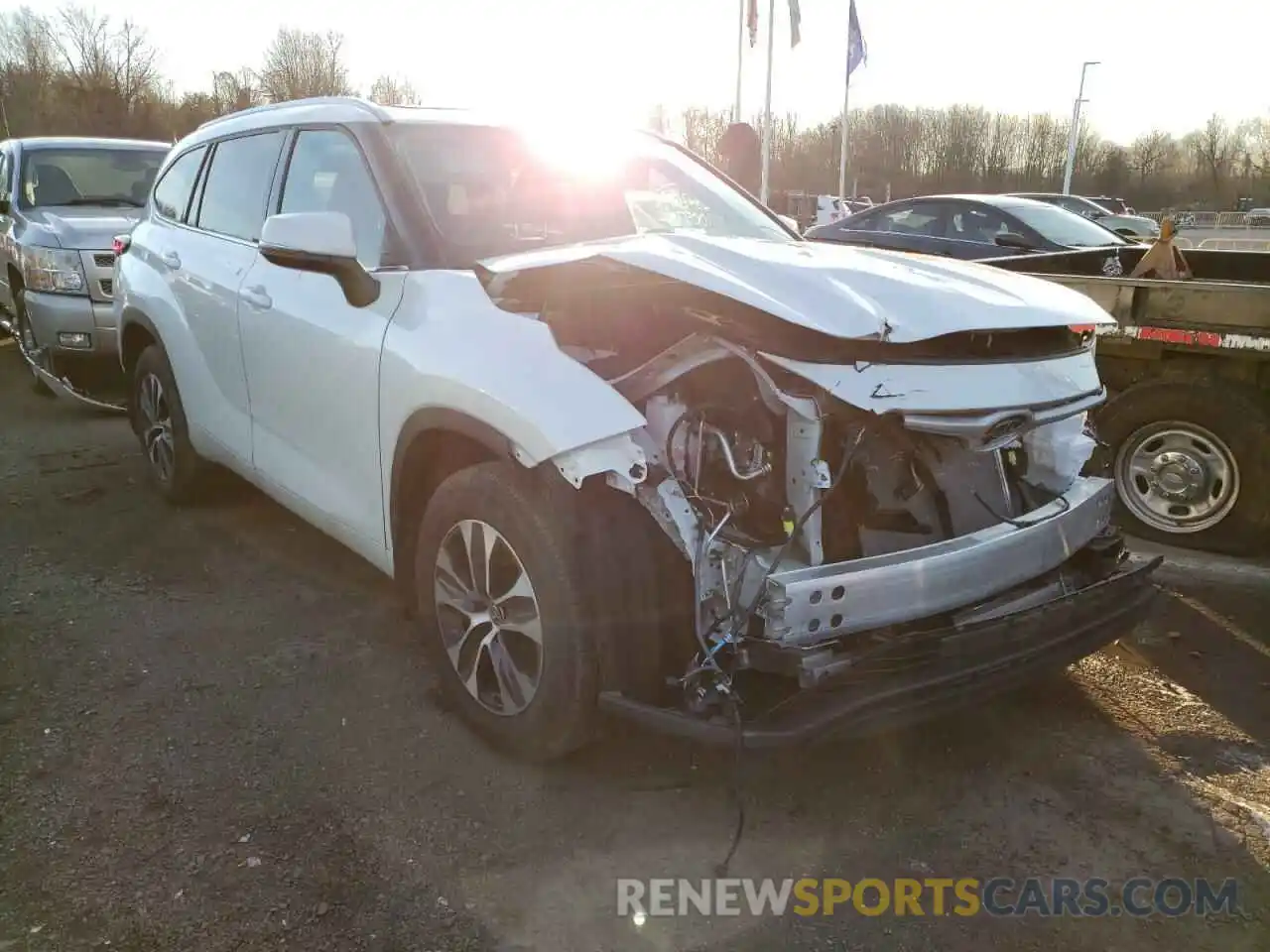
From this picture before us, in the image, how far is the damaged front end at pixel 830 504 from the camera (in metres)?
2.39

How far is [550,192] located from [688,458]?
1488 millimetres

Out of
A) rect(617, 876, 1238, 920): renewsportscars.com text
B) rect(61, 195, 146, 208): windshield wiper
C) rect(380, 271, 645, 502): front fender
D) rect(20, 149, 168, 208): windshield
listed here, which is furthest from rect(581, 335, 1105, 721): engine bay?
rect(61, 195, 146, 208): windshield wiper

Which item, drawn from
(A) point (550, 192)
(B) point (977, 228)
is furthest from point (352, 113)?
(B) point (977, 228)

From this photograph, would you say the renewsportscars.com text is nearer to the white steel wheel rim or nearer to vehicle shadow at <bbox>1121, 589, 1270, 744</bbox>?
vehicle shadow at <bbox>1121, 589, 1270, 744</bbox>

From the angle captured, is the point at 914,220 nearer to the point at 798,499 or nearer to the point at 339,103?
the point at 339,103

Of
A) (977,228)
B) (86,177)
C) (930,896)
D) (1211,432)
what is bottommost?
(930,896)

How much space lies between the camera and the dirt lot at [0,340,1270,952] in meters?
2.32

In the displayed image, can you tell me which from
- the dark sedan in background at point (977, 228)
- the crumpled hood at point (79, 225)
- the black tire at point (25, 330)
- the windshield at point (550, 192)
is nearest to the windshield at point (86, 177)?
the crumpled hood at point (79, 225)

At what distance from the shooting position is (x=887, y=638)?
8.18 ft

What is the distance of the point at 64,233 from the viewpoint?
23.8 ft

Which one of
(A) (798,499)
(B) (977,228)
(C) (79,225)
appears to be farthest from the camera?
(B) (977,228)

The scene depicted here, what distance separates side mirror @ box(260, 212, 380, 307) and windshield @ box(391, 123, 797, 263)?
0.31 metres

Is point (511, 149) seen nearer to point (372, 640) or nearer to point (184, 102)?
point (372, 640)

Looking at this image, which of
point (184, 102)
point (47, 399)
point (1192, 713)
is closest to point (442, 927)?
point (1192, 713)
